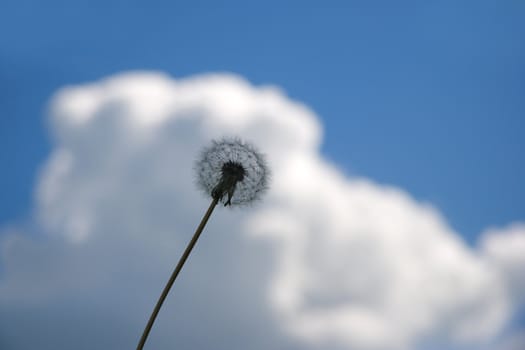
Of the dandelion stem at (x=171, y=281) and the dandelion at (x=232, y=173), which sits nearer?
the dandelion stem at (x=171, y=281)

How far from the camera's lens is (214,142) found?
588 inches

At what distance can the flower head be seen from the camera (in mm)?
13797

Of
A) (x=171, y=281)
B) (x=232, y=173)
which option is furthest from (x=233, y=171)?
(x=171, y=281)

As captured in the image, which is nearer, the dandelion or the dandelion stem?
the dandelion stem

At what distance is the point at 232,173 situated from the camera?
14008 mm

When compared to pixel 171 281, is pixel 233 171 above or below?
above

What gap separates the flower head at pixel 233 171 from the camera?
13.8 m

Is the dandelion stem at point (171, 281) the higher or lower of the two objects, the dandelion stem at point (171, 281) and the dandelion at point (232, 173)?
the lower

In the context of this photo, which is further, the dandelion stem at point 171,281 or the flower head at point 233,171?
the flower head at point 233,171

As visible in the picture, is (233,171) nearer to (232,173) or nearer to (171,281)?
(232,173)

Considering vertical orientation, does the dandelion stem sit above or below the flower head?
below

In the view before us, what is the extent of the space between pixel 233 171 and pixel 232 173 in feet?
0.24

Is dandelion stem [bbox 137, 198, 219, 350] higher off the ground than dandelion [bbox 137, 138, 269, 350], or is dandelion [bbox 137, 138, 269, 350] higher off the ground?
dandelion [bbox 137, 138, 269, 350]

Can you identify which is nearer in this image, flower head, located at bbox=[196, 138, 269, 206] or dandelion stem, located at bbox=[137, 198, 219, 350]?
dandelion stem, located at bbox=[137, 198, 219, 350]
